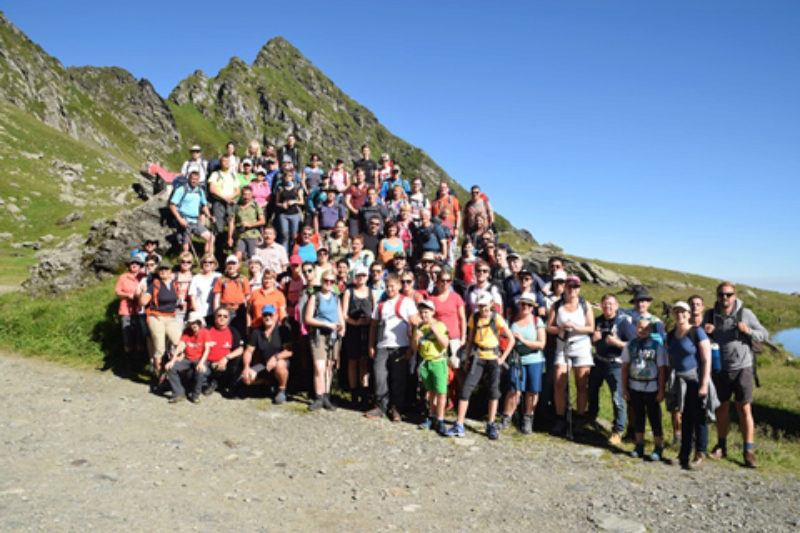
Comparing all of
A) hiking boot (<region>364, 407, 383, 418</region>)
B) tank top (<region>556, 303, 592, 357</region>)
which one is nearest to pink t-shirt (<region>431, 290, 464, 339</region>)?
tank top (<region>556, 303, 592, 357</region>)

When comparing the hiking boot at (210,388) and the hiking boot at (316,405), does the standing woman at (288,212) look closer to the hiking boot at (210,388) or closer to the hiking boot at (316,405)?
the hiking boot at (210,388)

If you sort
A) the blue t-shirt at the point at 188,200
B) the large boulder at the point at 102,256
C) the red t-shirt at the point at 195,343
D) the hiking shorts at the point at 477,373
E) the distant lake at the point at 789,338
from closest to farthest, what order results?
the hiking shorts at the point at 477,373 → the red t-shirt at the point at 195,343 → the blue t-shirt at the point at 188,200 → the large boulder at the point at 102,256 → the distant lake at the point at 789,338

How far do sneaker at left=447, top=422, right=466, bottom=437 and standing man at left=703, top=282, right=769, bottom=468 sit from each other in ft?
14.8

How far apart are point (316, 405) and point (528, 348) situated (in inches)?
180

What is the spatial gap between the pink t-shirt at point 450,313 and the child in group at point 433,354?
1.04ft

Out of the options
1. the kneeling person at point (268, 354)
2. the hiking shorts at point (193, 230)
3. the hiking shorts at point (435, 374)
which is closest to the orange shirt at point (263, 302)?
the kneeling person at point (268, 354)

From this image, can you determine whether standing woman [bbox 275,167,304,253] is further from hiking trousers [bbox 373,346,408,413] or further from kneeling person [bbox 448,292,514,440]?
kneeling person [bbox 448,292,514,440]

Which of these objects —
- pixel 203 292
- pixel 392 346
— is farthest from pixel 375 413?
pixel 203 292

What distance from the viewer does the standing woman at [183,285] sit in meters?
11.2

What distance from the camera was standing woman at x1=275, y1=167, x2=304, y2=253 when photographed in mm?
14445

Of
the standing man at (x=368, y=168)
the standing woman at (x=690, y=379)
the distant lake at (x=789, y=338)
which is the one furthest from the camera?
the distant lake at (x=789, y=338)

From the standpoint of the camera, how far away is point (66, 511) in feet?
18.3

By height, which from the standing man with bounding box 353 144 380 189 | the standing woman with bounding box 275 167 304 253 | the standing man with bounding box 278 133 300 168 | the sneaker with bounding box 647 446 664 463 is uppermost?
the standing man with bounding box 278 133 300 168

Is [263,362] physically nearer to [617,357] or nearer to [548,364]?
[548,364]
